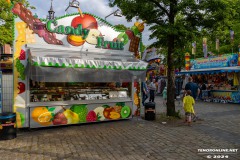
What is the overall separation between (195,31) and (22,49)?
755 cm

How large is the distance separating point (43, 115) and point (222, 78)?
17.0 metres

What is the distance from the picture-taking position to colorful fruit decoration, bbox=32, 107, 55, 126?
869 cm

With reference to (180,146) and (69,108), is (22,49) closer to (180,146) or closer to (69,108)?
(69,108)

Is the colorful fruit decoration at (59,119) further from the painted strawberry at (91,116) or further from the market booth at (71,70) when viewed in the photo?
the painted strawberry at (91,116)

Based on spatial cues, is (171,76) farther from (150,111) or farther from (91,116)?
(91,116)

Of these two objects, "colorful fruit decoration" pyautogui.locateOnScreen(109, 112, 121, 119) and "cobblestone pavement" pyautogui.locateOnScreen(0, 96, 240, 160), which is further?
"colorful fruit decoration" pyautogui.locateOnScreen(109, 112, 121, 119)

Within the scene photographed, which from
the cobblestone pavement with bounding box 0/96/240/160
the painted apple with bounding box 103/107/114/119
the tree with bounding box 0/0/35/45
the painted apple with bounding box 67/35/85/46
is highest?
the tree with bounding box 0/0/35/45

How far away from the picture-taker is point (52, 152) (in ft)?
19.9

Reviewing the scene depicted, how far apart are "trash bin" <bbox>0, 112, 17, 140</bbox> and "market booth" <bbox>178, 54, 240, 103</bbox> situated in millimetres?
15678

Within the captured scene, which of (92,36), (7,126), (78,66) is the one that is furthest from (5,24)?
(7,126)

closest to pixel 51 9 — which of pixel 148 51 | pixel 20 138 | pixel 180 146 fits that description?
pixel 148 51

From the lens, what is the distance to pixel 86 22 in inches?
398

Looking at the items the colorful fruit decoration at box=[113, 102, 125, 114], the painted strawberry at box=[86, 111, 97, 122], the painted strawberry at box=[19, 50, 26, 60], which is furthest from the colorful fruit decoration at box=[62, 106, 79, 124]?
the painted strawberry at box=[19, 50, 26, 60]

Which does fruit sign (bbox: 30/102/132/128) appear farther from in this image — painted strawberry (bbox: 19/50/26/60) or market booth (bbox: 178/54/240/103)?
market booth (bbox: 178/54/240/103)
